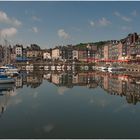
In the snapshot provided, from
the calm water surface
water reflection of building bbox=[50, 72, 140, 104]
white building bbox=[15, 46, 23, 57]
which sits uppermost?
white building bbox=[15, 46, 23, 57]

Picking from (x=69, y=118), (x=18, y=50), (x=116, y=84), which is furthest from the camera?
(x=18, y=50)

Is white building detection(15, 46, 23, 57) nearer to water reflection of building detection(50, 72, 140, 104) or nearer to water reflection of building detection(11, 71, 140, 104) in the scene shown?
water reflection of building detection(11, 71, 140, 104)

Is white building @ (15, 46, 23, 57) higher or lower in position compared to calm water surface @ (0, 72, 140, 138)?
higher

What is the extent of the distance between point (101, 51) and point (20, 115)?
435 ft

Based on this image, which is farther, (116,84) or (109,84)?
(109,84)

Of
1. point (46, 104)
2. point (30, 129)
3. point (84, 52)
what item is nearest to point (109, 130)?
point (30, 129)

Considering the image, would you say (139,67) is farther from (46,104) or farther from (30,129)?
(30,129)

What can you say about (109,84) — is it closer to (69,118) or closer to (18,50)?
(69,118)

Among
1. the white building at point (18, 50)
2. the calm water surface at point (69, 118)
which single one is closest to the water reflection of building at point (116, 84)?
the calm water surface at point (69, 118)

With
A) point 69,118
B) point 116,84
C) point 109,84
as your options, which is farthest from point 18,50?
point 69,118

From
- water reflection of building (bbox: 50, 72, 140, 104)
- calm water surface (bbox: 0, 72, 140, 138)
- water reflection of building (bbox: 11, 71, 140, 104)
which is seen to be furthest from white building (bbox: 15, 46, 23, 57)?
calm water surface (bbox: 0, 72, 140, 138)

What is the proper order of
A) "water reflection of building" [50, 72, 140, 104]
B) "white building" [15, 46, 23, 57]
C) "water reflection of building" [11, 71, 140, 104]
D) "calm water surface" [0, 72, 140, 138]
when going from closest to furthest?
"calm water surface" [0, 72, 140, 138] → "water reflection of building" [50, 72, 140, 104] → "water reflection of building" [11, 71, 140, 104] → "white building" [15, 46, 23, 57]

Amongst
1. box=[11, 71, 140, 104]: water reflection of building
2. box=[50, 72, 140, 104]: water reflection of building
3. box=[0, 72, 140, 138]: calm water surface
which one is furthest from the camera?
box=[11, 71, 140, 104]: water reflection of building

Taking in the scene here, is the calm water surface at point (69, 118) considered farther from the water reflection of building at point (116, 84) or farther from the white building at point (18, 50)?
the white building at point (18, 50)
